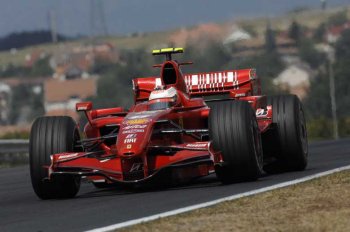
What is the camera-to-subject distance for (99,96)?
162 ft

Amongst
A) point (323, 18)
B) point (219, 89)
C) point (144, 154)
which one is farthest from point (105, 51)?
point (144, 154)

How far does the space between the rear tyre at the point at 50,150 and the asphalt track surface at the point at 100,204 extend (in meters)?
0.18

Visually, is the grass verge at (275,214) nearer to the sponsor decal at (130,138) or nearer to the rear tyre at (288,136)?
the sponsor decal at (130,138)

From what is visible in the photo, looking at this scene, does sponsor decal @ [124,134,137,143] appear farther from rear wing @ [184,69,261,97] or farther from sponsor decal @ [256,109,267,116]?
rear wing @ [184,69,261,97]

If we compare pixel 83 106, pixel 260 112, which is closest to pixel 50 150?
pixel 83 106

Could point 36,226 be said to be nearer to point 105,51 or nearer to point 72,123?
point 72,123

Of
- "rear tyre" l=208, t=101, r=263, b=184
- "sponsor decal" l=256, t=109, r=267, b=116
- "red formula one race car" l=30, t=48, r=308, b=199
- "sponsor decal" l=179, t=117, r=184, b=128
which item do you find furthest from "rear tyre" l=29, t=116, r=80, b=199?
"sponsor decal" l=256, t=109, r=267, b=116

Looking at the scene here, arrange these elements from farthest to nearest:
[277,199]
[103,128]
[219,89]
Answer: [219,89]
[103,128]
[277,199]

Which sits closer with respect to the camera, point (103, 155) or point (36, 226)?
point (36, 226)

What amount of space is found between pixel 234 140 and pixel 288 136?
2692mm

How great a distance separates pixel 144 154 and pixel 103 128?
80.4 inches

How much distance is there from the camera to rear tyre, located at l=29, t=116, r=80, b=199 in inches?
537

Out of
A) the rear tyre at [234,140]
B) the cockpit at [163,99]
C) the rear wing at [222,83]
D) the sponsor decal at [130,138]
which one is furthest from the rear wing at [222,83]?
the sponsor decal at [130,138]

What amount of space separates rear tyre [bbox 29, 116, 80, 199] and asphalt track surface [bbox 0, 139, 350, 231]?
180mm
